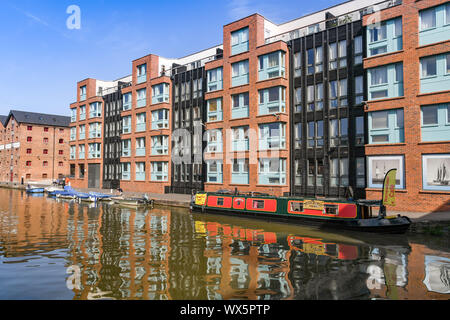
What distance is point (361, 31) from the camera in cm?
2398

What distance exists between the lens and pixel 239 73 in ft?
100

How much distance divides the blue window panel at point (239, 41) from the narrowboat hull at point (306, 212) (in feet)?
51.0

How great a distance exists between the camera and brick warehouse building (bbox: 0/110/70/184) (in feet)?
217

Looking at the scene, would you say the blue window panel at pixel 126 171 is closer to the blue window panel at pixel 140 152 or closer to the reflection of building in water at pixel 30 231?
the blue window panel at pixel 140 152

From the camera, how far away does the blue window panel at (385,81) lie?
21672 millimetres

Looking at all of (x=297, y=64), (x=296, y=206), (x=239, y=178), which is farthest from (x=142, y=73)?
(x=296, y=206)

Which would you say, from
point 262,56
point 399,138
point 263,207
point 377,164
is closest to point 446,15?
point 399,138

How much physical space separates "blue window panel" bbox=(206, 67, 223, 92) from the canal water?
1837 cm

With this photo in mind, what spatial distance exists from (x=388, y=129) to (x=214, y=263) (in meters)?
17.4

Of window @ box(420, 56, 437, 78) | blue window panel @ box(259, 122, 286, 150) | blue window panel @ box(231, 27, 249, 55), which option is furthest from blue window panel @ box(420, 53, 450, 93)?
blue window panel @ box(231, 27, 249, 55)

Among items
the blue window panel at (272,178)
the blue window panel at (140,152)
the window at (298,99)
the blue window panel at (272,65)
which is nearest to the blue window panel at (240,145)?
the blue window panel at (272,178)

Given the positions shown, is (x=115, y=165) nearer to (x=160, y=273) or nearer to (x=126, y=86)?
(x=126, y=86)

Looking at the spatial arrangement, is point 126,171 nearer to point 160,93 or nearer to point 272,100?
point 160,93
